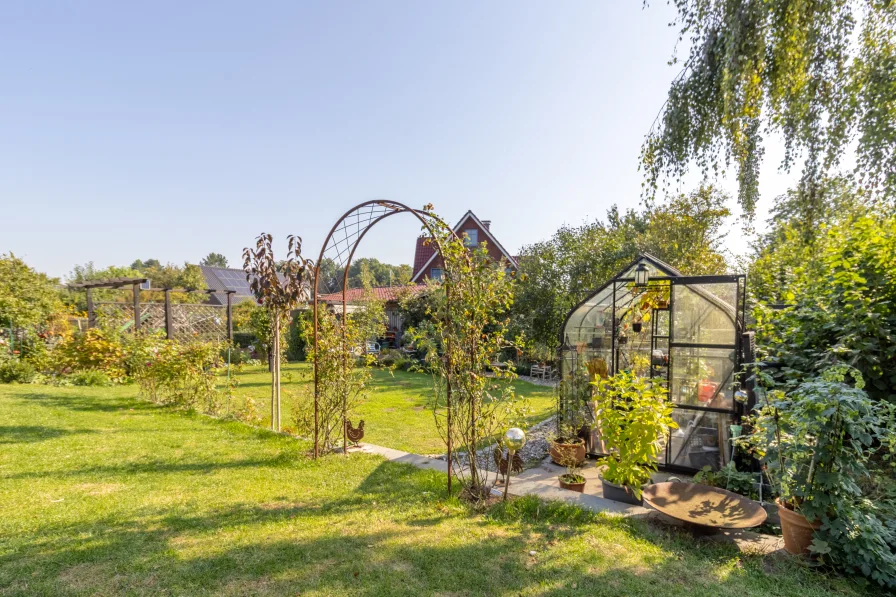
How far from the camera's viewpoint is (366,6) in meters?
6.61

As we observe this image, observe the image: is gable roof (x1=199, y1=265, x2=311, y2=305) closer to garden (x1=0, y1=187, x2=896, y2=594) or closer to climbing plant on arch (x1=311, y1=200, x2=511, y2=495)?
garden (x1=0, y1=187, x2=896, y2=594)

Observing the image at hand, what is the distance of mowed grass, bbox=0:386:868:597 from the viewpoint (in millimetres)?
2631

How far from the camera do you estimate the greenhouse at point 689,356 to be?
488 cm

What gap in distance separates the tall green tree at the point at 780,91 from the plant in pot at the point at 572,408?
2.85 meters

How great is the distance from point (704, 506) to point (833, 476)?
1066 mm

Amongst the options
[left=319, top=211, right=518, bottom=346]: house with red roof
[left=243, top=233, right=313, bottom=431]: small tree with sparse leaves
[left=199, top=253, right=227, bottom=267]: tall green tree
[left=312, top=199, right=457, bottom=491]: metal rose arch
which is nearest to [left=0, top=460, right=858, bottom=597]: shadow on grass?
[left=312, top=199, right=457, bottom=491]: metal rose arch

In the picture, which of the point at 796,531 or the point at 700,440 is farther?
the point at 700,440

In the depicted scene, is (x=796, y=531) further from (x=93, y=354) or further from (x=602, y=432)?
(x=93, y=354)

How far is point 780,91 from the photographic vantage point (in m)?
4.36

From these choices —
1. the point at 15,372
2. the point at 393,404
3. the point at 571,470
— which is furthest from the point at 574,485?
the point at 15,372

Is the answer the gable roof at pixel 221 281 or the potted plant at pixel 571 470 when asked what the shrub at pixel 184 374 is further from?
the gable roof at pixel 221 281

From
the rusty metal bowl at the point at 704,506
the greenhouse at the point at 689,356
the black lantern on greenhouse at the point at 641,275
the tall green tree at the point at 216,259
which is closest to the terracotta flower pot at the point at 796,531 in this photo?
the rusty metal bowl at the point at 704,506

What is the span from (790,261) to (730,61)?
3782 millimetres

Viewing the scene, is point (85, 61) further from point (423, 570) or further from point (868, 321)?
point (868, 321)
